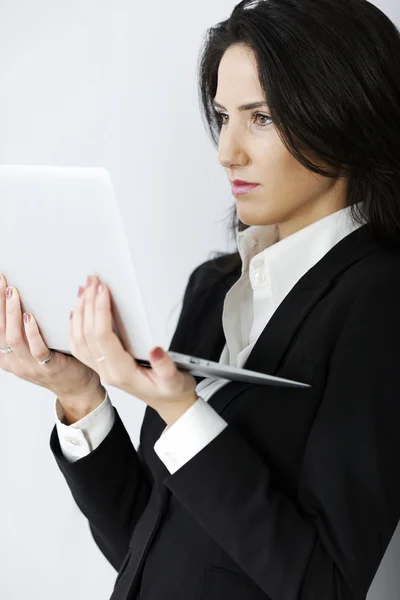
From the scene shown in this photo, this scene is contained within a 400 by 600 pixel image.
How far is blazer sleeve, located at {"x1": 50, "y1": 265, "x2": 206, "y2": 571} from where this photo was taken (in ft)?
4.79

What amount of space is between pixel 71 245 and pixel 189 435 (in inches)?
12.1

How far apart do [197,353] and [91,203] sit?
0.62 m

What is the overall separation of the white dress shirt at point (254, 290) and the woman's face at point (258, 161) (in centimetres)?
5

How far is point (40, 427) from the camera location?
2.17 metres

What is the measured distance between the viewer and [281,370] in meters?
1.28

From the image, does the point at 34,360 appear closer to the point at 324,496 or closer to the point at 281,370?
the point at 281,370

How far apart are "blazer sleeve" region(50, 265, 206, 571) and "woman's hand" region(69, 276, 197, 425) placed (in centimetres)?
39

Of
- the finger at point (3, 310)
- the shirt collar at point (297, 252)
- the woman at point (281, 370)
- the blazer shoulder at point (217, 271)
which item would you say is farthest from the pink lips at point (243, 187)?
the finger at point (3, 310)

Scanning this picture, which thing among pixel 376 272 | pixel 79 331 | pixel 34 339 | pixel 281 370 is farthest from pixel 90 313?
pixel 376 272

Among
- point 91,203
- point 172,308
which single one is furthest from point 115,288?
point 172,308

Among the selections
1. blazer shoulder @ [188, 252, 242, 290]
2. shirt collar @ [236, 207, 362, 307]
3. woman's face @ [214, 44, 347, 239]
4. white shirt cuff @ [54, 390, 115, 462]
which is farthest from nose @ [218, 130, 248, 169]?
white shirt cuff @ [54, 390, 115, 462]

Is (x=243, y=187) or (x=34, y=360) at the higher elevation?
(x=243, y=187)

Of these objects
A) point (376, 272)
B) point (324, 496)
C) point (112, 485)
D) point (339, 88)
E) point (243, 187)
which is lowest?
point (112, 485)

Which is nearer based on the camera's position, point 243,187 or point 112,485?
point 243,187
